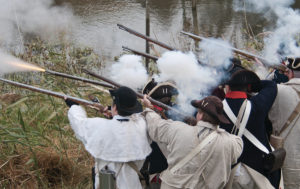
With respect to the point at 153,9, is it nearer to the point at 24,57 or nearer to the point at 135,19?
the point at 135,19

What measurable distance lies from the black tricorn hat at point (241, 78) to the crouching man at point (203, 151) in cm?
55

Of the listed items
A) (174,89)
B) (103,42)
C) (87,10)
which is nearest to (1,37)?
(103,42)

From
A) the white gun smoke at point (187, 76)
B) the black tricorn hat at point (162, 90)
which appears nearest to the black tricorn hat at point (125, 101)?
the black tricorn hat at point (162, 90)

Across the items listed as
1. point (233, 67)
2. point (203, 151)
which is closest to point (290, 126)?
point (233, 67)

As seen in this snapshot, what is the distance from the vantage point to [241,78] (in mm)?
3164

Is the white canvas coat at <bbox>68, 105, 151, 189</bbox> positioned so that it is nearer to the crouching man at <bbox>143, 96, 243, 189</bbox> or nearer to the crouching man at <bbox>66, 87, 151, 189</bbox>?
the crouching man at <bbox>66, 87, 151, 189</bbox>

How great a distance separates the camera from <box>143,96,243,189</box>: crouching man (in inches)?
102

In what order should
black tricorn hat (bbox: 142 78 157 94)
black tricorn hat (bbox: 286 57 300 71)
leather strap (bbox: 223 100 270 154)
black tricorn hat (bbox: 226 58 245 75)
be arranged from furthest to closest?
black tricorn hat (bbox: 142 78 157 94) → black tricorn hat (bbox: 226 58 245 75) → black tricorn hat (bbox: 286 57 300 71) → leather strap (bbox: 223 100 270 154)

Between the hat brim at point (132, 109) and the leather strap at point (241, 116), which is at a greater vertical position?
the hat brim at point (132, 109)

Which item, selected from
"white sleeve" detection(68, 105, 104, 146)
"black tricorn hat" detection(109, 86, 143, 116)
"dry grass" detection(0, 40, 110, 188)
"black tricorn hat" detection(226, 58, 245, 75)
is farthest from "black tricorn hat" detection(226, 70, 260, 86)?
"dry grass" detection(0, 40, 110, 188)

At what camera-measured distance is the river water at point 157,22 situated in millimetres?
10180

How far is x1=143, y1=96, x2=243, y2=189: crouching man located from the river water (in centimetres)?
616

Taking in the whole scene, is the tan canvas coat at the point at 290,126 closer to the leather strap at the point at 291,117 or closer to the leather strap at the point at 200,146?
the leather strap at the point at 291,117

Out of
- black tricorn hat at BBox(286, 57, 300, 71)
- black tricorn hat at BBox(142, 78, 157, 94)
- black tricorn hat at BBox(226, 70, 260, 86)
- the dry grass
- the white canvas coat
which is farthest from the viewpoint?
the dry grass
